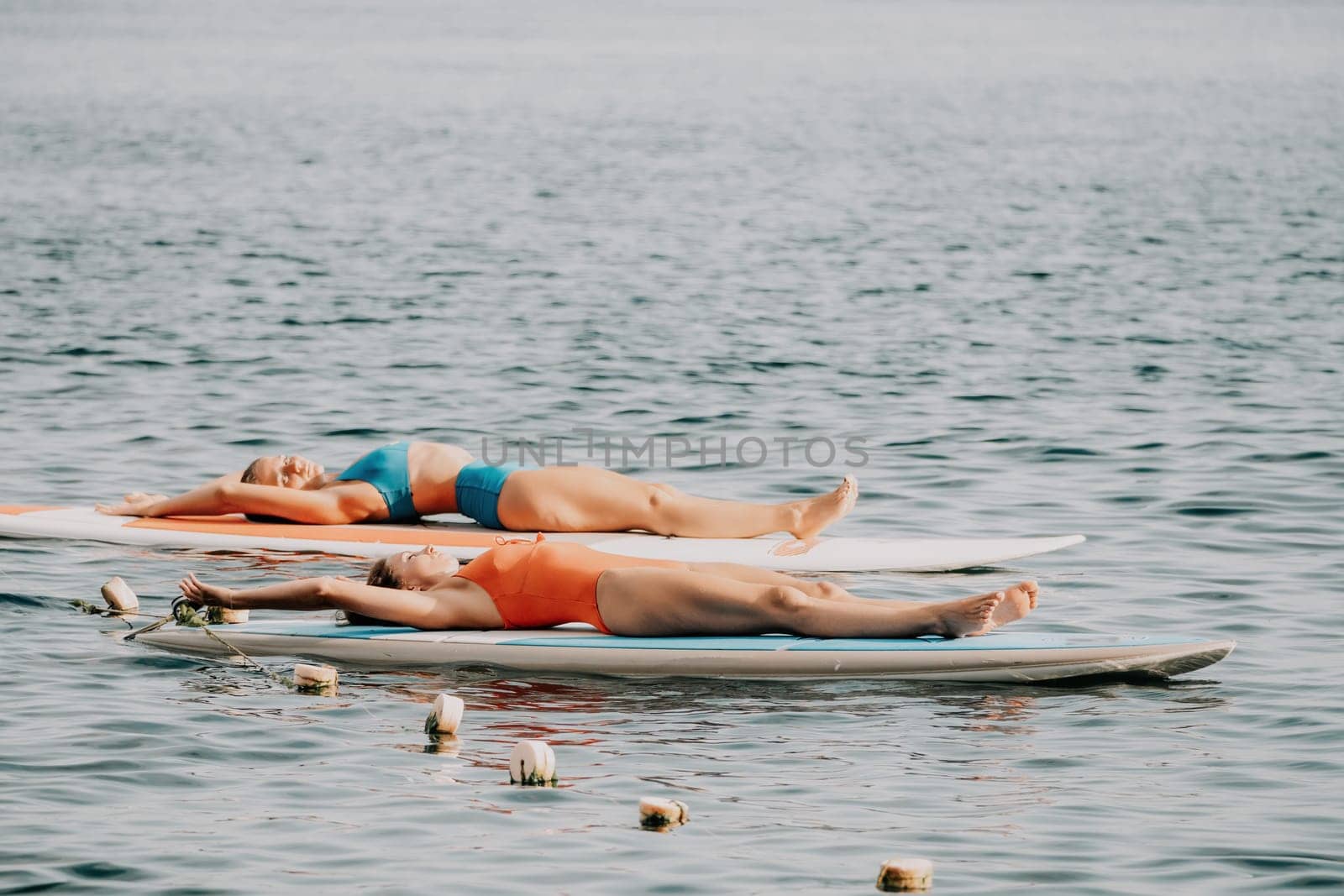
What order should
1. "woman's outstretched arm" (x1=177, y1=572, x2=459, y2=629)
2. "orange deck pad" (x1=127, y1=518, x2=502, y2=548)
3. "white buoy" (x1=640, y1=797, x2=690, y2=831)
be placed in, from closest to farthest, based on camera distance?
"white buoy" (x1=640, y1=797, x2=690, y2=831), "woman's outstretched arm" (x1=177, y1=572, x2=459, y2=629), "orange deck pad" (x1=127, y1=518, x2=502, y2=548)

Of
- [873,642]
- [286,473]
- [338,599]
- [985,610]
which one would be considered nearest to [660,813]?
[873,642]

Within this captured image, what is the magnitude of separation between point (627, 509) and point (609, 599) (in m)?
2.19

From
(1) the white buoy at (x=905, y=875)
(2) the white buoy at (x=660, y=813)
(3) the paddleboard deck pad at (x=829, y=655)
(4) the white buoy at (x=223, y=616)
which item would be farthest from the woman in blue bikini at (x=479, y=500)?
(1) the white buoy at (x=905, y=875)

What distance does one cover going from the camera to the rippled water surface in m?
5.95

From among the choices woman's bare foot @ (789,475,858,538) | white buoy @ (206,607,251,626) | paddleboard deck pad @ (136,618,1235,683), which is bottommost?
paddleboard deck pad @ (136,618,1235,683)

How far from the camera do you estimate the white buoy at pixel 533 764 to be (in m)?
6.25

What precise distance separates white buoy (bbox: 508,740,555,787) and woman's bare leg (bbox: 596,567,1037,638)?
4.27 ft

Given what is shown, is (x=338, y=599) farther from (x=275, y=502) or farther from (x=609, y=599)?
(x=275, y=502)

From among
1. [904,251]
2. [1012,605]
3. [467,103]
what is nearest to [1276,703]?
[1012,605]

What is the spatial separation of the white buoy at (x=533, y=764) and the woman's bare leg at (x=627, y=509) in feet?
11.3

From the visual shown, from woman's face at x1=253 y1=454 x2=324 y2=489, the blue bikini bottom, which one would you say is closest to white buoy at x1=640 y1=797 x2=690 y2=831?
the blue bikini bottom

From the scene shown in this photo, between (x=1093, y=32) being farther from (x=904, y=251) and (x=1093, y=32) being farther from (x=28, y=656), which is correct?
(x=28, y=656)

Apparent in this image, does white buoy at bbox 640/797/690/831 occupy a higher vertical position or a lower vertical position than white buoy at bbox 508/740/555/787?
lower

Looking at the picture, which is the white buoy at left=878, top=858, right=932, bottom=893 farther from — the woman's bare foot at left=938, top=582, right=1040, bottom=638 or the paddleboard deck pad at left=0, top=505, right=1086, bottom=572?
the paddleboard deck pad at left=0, top=505, right=1086, bottom=572
